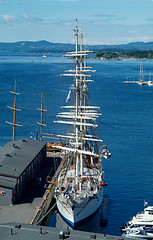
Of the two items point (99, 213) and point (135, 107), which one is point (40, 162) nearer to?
point (99, 213)

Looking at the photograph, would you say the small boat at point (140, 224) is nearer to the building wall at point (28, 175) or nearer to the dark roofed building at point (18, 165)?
the building wall at point (28, 175)

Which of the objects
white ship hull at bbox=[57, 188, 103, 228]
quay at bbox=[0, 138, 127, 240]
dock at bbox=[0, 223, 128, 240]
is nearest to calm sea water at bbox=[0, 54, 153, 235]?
white ship hull at bbox=[57, 188, 103, 228]

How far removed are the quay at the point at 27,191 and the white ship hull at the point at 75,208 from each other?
1177 mm

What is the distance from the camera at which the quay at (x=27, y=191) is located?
30125 millimetres

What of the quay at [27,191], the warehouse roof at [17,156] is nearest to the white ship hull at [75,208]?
the quay at [27,191]

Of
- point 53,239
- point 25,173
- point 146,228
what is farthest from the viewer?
point 25,173

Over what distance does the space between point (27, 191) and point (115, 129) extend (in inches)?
1770

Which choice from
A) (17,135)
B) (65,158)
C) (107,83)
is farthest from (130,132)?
(107,83)

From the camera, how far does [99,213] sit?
4953cm

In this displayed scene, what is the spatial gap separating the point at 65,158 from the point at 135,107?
64483mm

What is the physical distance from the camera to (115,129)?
298 feet

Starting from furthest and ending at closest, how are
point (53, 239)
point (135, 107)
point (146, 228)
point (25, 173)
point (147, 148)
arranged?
point (135, 107) → point (147, 148) → point (25, 173) → point (146, 228) → point (53, 239)

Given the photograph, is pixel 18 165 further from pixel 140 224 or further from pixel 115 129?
pixel 115 129

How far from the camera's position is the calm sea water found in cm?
5188
